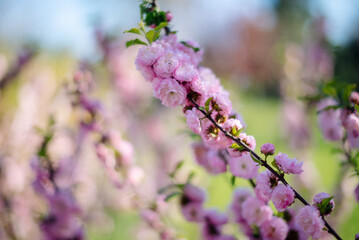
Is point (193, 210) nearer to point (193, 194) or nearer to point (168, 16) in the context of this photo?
point (193, 194)

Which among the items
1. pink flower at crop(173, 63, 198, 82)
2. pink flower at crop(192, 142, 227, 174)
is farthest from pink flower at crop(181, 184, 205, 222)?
pink flower at crop(173, 63, 198, 82)

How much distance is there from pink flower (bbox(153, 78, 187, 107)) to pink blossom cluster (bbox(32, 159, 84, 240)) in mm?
766

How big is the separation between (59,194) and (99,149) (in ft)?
0.82

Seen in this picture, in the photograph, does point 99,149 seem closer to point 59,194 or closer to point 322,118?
point 59,194

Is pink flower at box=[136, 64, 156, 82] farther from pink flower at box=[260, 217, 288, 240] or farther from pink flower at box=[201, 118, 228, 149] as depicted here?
pink flower at box=[260, 217, 288, 240]

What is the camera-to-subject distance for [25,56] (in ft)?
6.46

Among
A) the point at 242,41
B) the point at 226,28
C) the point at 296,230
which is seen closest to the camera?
the point at 296,230

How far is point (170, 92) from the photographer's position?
28.2 inches

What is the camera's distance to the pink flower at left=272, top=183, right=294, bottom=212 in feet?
2.27

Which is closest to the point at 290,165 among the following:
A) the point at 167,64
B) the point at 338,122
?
the point at 167,64

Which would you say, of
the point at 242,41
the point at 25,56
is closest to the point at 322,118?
the point at 25,56

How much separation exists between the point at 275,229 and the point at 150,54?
25.1 inches

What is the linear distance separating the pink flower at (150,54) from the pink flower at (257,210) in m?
0.52

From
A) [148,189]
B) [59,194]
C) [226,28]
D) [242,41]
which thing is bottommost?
[59,194]
